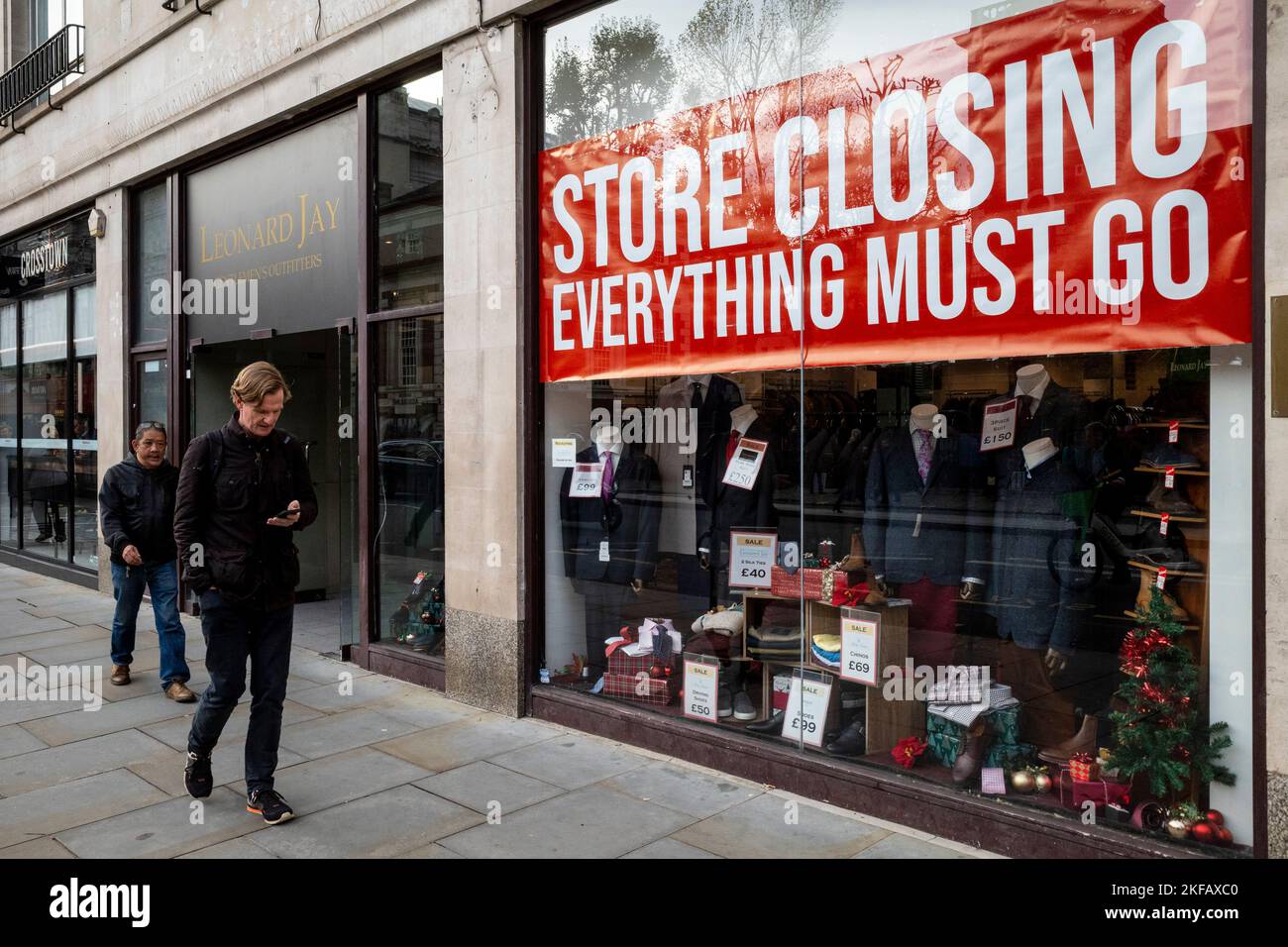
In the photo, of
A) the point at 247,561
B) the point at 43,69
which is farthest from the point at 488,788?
the point at 43,69

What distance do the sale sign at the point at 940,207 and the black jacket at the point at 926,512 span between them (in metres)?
0.75

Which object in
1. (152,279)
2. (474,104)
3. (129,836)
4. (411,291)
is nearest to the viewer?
(129,836)

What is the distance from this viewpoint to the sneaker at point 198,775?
482 cm

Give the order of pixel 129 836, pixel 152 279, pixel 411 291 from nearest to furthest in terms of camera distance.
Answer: pixel 129 836
pixel 411 291
pixel 152 279

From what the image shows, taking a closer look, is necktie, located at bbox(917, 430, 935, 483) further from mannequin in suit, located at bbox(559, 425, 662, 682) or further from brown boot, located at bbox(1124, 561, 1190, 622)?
mannequin in suit, located at bbox(559, 425, 662, 682)

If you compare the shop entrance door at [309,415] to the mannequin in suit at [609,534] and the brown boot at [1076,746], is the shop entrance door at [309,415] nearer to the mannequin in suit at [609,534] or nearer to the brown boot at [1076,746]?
the mannequin in suit at [609,534]

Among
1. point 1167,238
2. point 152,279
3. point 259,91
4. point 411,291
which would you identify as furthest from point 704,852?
point 152,279

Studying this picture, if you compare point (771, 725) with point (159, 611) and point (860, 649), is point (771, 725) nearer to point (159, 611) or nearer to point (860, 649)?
point (860, 649)

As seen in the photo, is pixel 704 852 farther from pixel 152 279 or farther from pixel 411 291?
pixel 152 279

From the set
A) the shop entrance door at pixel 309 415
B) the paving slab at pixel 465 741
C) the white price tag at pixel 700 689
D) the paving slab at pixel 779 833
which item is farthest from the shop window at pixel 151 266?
the paving slab at pixel 779 833

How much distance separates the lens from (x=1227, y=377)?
391cm

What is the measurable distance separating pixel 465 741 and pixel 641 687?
1077mm

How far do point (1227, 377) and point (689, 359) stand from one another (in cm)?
267
